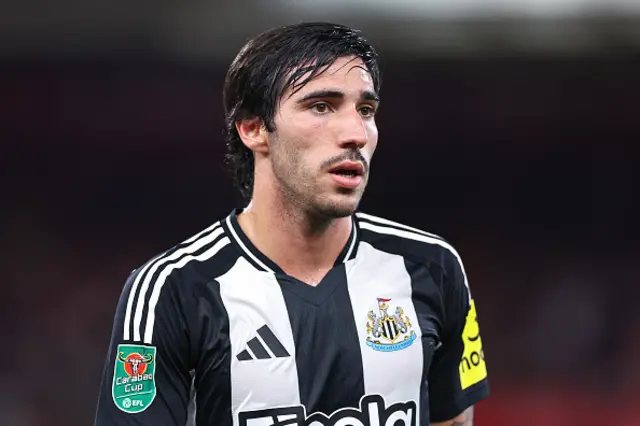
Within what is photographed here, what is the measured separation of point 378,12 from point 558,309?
7.72 feet

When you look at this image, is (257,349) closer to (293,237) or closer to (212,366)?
(212,366)

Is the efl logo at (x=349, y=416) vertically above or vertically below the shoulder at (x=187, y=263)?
below

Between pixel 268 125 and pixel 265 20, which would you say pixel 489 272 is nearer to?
pixel 265 20

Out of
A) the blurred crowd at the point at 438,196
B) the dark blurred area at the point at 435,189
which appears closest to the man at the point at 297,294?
the dark blurred area at the point at 435,189

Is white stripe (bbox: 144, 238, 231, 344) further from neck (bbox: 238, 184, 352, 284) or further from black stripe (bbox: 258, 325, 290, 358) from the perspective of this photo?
black stripe (bbox: 258, 325, 290, 358)

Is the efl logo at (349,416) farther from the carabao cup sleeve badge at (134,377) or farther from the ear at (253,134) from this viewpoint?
the ear at (253,134)

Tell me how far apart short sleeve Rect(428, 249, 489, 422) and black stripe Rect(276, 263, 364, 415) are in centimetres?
26

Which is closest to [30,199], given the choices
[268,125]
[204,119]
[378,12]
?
[204,119]

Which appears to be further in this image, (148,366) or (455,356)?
(455,356)

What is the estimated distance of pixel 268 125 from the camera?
2012mm

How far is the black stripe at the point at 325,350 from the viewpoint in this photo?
1.89m

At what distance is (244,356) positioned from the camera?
185 centimetres

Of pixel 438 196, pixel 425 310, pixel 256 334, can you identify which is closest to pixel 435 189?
pixel 438 196

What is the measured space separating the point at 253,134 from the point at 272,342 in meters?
0.48
